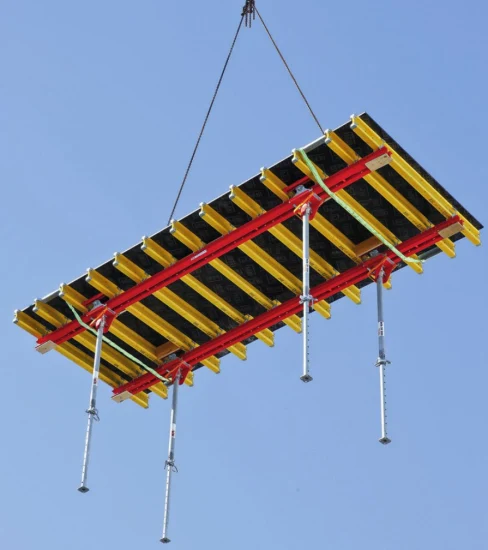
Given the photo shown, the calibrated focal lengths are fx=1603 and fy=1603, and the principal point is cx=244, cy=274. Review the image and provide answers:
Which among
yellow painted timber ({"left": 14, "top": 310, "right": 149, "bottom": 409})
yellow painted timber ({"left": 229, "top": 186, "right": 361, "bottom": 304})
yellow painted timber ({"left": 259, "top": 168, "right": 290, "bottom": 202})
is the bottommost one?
yellow painted timber ({"left": 14, "top": 310, "right": 149, "bottom": 409})

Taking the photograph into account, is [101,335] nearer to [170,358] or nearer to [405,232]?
[170,358]

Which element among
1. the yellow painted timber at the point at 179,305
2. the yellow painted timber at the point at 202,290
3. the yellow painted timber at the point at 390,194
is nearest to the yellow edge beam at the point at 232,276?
the yellow painted timber at the point at 202,290

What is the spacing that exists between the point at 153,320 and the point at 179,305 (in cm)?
75

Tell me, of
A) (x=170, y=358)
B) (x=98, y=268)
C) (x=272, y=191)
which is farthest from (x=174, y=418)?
(x=272, y=191)

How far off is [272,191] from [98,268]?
3998 millimetres

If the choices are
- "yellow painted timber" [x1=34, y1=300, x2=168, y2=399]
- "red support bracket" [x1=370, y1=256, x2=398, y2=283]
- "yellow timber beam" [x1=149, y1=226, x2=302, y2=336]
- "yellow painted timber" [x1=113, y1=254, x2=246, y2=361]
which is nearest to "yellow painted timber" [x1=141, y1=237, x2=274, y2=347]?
"yellow timber beam" [x1=149, y1=226, x2=302, y2=336]

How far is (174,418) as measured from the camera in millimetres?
Result: 31531

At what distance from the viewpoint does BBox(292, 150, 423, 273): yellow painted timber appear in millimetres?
27844

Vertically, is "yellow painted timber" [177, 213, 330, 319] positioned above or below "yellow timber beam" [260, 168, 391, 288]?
below

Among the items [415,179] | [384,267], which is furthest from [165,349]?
[415,179]

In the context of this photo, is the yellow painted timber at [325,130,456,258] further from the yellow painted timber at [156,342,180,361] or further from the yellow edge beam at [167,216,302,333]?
the yellow painted timber at [156,342,180,361]

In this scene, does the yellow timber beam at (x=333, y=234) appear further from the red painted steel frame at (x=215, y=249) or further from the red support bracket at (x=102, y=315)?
the red support bracket at (x=102, y=315)

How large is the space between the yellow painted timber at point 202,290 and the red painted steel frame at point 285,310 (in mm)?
274

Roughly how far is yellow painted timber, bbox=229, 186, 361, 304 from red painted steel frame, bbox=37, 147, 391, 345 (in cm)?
25
